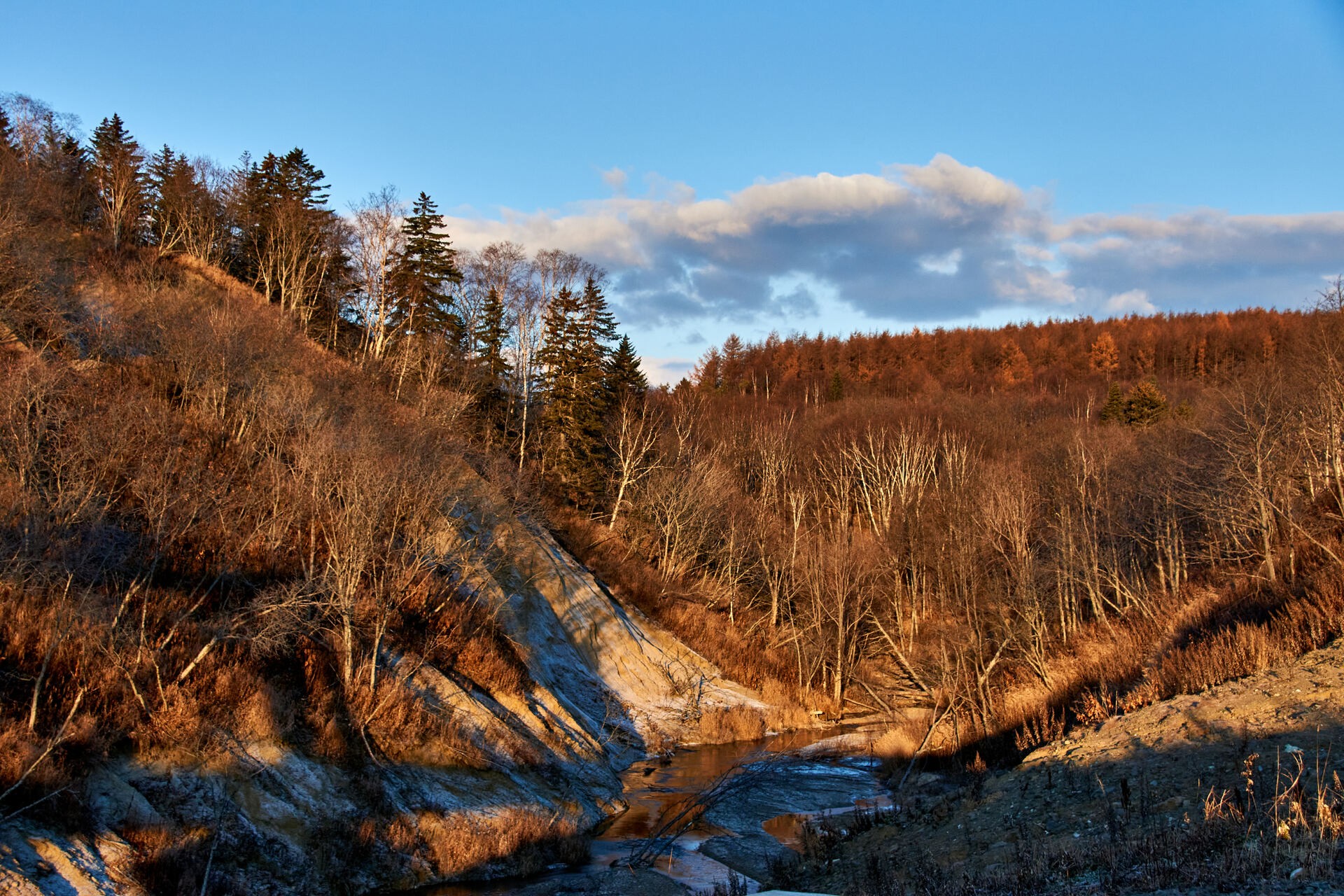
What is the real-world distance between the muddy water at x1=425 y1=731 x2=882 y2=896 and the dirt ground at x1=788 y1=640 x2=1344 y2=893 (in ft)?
7.45

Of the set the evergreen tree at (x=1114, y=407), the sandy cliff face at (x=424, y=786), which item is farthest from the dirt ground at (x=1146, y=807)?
the evergreen tree at (x=1114, y=407)

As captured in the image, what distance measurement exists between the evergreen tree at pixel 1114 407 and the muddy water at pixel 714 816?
190 feet

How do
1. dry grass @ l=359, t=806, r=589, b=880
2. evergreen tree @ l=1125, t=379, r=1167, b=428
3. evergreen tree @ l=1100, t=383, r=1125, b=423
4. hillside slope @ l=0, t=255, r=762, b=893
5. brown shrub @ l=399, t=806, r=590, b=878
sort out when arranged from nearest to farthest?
hillside slope @ l=0, t=255, r=762, b=893
dry grass @ l=359, t=806, r=589, b=880
brown shrub @ l=399, t=806, r=590, b=878
evergreen tree @ l=1125, t=379, r=1167, b=428
evergreen tree @ l=1100, t=383, r=1125, b=423

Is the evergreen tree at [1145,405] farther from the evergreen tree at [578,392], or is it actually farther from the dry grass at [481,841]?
the dry grass at [481,841]

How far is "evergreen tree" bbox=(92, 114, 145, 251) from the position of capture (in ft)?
149

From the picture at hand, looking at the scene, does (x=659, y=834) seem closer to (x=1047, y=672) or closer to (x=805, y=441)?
(x=1047, y=672)

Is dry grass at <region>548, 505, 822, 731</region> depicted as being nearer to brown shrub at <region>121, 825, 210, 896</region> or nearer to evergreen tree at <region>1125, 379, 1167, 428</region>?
brown shrub at <region>121, 825, 210, 896</region>

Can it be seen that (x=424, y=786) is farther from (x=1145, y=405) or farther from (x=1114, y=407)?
(x=1114, y=407)

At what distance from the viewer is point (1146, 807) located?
13.0m

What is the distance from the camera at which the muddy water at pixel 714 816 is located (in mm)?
16828

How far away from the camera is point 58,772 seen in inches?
518

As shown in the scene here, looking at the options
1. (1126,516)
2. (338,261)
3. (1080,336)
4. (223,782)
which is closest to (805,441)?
(1126,516)

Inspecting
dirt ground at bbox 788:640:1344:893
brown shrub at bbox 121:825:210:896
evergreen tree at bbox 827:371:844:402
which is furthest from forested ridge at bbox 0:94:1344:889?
evergreen tree at bbox 827:371:844:402

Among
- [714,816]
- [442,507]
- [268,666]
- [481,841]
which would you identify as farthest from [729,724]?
[268,666]
